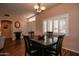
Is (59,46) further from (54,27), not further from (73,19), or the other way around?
(73,19)

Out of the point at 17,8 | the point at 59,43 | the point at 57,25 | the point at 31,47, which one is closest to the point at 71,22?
the point at 57,25

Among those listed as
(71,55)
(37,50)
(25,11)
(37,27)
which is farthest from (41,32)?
(71,55)

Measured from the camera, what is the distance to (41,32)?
7.83ft

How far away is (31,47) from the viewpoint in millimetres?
2381

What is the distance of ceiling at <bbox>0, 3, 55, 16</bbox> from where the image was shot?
230cm

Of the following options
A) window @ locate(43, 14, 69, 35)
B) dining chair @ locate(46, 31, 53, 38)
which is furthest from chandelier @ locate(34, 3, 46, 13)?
dining chair @ locate(46, 31, 53, 38)

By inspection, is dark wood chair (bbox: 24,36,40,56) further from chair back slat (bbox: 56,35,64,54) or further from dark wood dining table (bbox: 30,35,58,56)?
chair back slat (bbox: 56,35,64,54)

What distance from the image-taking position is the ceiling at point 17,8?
7.55 ft

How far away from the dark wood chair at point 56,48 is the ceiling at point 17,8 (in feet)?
2.26

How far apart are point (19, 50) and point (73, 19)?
1.22 meters

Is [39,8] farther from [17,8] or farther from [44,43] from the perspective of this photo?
[44,43]

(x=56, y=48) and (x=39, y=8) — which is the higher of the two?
(x=39, y=8)

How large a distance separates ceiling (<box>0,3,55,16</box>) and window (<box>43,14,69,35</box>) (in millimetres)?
302

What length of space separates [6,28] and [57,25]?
1041mm
